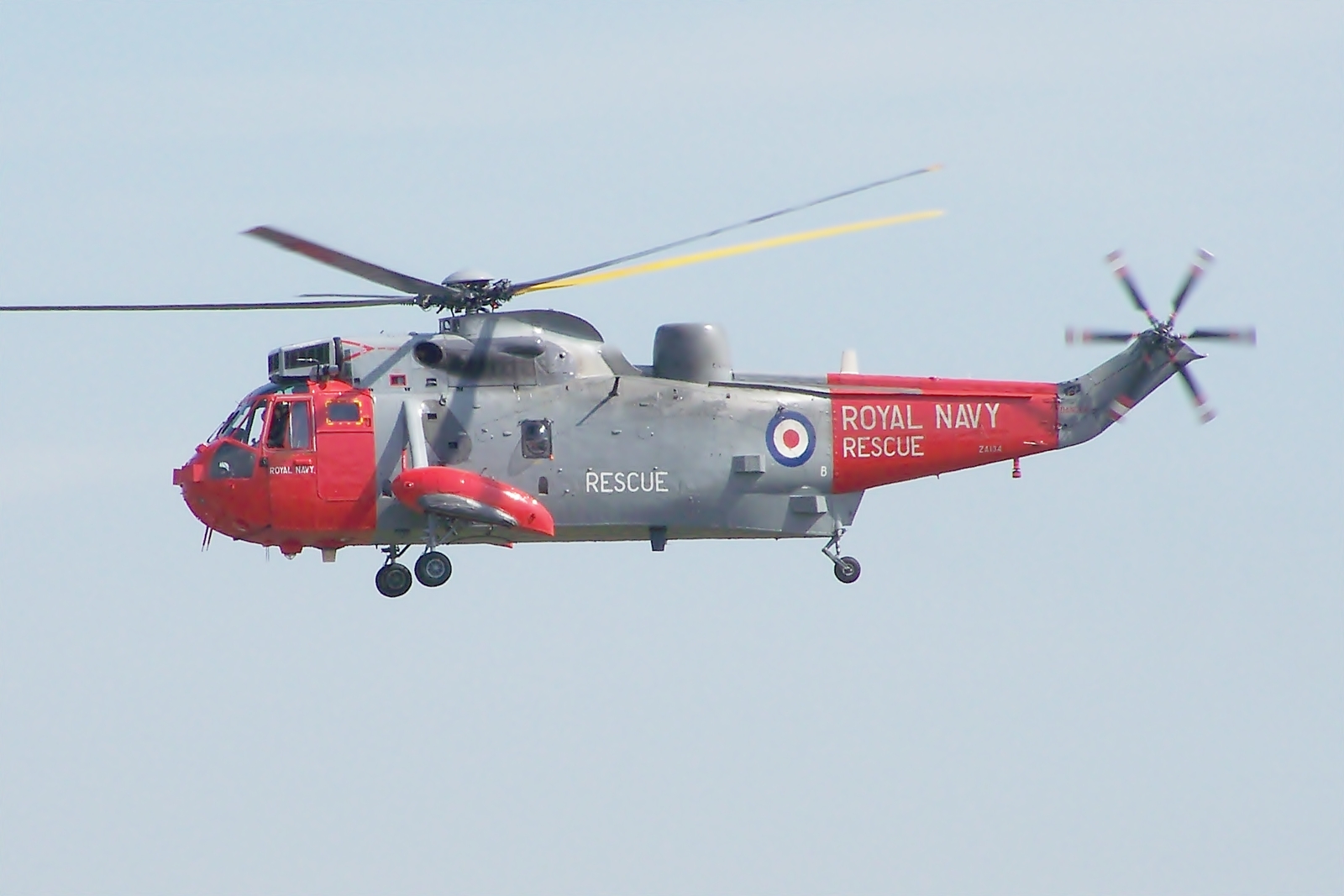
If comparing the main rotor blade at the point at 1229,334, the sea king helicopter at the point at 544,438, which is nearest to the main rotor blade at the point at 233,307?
the sea king helicopter at the point at 544,438

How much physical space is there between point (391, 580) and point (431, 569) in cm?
89

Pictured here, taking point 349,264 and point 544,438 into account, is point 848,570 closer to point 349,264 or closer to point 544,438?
point 544,438

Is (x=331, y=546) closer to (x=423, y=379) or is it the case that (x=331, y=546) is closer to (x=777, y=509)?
(x=423, y=379)

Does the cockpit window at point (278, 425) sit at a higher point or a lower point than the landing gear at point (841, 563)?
higher

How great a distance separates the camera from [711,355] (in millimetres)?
36250

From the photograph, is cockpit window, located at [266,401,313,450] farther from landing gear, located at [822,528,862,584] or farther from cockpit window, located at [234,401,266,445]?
landing gear, located at [822,528,862,584]

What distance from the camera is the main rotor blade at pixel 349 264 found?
3141cm

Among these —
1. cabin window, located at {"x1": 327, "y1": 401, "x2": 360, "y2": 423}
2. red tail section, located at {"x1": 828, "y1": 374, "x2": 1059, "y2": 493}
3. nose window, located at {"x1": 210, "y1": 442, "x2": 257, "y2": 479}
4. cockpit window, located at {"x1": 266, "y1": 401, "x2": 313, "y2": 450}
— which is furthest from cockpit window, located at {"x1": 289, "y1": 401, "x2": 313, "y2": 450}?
red tail section, located at {"x1": 828, "y1": 374, "x2": 1059, "y2": 493}

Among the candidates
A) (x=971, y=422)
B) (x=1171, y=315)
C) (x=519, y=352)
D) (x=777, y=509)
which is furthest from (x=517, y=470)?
(x=1171, y=315)

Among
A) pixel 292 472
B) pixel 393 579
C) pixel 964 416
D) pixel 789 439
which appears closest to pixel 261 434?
pixel 292 472

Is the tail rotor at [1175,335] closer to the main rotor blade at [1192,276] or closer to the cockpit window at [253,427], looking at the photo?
the main rotor blade at [1192,276]

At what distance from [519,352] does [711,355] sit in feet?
11.3

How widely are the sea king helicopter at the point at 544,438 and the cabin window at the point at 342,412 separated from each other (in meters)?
0.03

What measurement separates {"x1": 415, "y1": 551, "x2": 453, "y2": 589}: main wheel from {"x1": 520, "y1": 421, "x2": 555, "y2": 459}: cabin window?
7.61 feet
